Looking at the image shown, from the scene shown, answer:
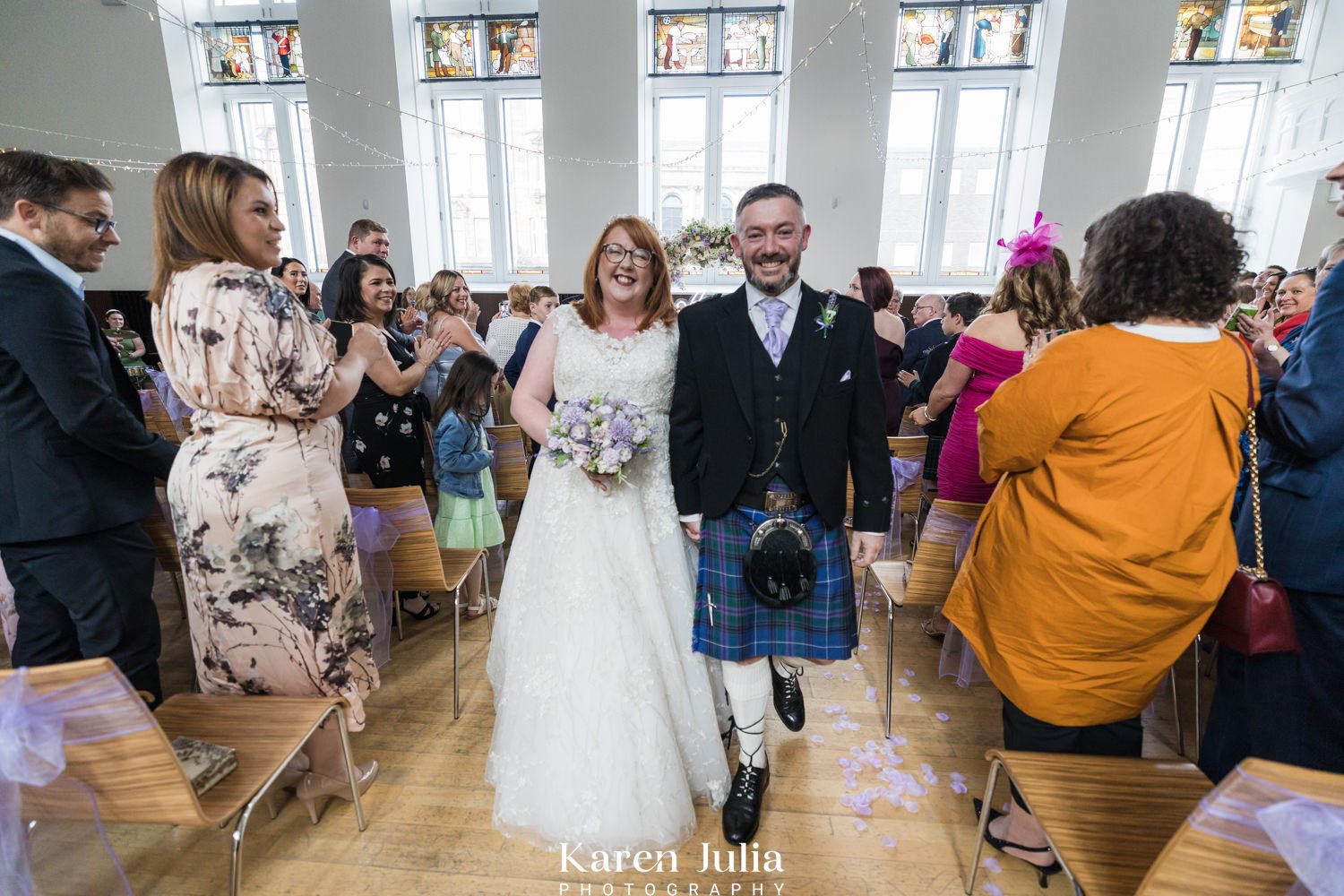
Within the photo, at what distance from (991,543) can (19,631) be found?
3.08 metres

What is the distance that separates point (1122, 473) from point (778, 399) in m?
0.87

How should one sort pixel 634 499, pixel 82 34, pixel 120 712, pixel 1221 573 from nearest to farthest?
pixel 120 712 → pixel 1221 573 → pixel 634 499 → pixel 82 34

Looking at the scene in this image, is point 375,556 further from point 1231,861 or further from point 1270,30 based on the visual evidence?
point 1270,30

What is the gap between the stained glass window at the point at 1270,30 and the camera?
25.0ft

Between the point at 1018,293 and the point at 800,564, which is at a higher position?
the point at 1018,293

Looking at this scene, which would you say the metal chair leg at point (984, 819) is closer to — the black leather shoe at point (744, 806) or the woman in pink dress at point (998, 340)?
the black leather shoe at point (744, 806)

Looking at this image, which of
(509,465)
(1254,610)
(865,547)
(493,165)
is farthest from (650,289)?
(493,165)

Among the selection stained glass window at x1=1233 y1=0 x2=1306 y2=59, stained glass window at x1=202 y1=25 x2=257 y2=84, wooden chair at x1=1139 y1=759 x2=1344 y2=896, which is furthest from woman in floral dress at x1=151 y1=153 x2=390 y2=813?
stained glass window at x1=1233 y1=0 x2=1306 y2=59

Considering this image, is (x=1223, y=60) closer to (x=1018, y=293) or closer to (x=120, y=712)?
(x=1018, y=293)

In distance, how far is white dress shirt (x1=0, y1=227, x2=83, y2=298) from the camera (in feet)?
5.62

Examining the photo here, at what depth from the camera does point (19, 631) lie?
6.40 feet

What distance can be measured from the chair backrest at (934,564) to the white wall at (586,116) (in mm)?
6493

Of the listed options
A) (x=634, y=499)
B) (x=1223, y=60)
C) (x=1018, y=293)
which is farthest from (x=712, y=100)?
(x=634, y=499)

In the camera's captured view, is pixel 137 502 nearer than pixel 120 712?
No
